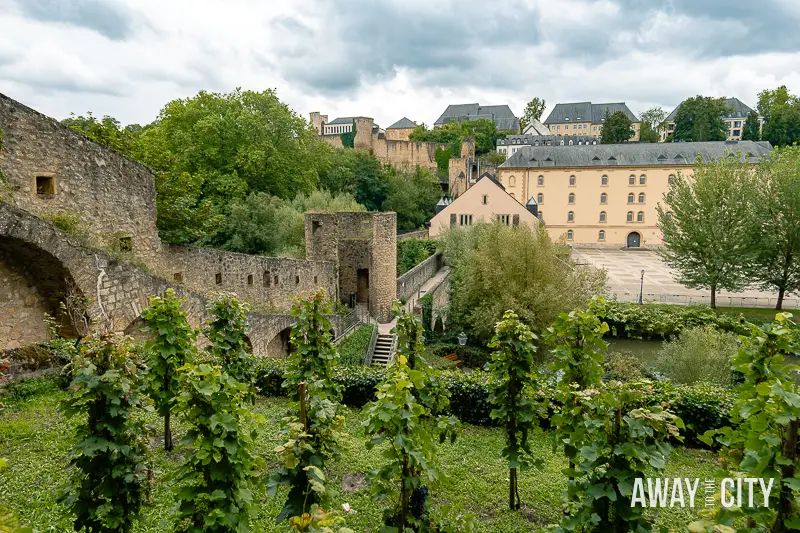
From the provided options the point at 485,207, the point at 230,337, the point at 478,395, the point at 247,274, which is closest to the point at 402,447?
the point at 230,337

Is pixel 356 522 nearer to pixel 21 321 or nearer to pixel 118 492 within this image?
pixel 118 492

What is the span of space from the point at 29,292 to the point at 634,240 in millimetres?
57637

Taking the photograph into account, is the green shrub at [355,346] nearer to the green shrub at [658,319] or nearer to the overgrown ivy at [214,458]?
the green shrub at [658,319]

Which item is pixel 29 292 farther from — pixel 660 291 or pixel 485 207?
pixel 485 207

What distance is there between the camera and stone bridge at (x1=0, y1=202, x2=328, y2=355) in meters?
8.48

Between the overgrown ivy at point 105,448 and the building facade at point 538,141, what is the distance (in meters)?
81.1

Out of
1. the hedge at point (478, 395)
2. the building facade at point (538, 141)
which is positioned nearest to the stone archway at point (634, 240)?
the building facade at point (538, 141)

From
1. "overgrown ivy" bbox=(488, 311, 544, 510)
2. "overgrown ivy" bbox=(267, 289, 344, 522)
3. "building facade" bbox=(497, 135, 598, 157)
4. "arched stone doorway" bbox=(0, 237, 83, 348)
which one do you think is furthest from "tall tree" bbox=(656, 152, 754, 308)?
"building facade" bbox=(497, 135, 598, 157)

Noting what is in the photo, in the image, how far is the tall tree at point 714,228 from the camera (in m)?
26.1

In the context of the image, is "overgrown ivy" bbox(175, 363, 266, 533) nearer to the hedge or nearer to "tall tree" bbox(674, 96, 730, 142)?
the hedge

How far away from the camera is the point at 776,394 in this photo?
3332 millimetres

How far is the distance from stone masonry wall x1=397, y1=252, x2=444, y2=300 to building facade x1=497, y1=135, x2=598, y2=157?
5098 centimetres

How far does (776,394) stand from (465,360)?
19516mm

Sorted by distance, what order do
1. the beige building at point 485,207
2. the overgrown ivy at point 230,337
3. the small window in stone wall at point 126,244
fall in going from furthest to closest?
the beige building at point 485,207 → the small window in stone wall at point 126,244 → the overgrown ivy at point 230,337
